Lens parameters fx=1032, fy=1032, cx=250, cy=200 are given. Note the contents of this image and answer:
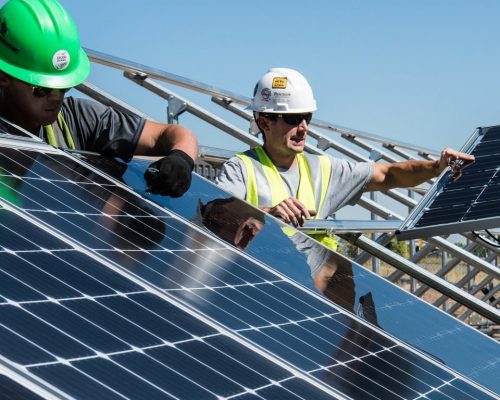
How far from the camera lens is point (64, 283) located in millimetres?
2510

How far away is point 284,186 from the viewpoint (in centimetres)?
522

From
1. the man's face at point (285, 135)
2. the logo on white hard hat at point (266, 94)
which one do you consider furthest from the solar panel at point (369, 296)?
the logo on white hard hat at point (266, 94)

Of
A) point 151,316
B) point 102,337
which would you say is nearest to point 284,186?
point 151,316

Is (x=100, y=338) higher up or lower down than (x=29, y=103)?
lower down

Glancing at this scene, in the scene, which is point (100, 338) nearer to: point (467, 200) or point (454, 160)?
point (467, 200)

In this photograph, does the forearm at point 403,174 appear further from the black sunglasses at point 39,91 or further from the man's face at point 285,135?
the black sunglasses at point 39,91

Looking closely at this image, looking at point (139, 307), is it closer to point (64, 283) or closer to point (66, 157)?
point (64, 283)

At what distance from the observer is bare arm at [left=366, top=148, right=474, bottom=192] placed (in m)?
5.43

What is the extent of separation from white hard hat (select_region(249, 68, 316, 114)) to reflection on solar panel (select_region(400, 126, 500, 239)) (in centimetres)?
82

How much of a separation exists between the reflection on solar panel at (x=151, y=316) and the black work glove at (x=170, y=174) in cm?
20

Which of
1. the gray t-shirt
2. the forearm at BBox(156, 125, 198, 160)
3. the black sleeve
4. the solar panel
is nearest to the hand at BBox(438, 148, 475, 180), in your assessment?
the gray t-shirt

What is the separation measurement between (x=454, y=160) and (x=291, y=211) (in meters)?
1.10

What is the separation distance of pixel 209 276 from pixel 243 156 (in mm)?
1989

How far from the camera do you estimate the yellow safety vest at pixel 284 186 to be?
515 centimetres
